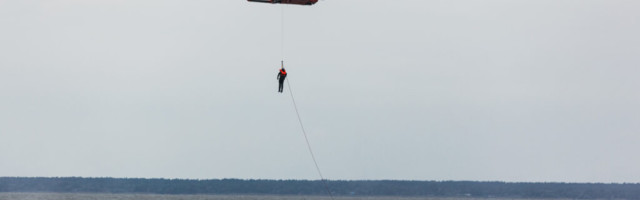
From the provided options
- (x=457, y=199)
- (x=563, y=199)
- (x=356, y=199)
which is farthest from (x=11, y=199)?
(x=563, y=199)

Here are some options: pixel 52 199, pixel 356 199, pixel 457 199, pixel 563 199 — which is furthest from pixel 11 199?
pixel 563 199

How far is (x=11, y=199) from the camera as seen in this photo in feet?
420

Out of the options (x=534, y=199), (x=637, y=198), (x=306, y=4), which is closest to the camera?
(x=306, y=4)

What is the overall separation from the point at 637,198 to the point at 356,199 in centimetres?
5046

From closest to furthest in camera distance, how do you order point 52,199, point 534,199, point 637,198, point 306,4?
point 306,4 < point 52,199 < point 637,198 < point 534,199

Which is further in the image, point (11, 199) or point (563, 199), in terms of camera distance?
point (563, 199)

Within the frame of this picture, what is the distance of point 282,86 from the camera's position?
1528 inches

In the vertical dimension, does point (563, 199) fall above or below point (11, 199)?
below

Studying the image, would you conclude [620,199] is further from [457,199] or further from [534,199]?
[457,199]

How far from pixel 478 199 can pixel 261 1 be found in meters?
152

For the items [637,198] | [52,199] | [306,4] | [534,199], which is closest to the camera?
[306,4]

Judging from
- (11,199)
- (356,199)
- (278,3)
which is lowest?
(356,199)

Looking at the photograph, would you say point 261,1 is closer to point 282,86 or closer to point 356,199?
point 282,86

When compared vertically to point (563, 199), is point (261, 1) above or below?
above
